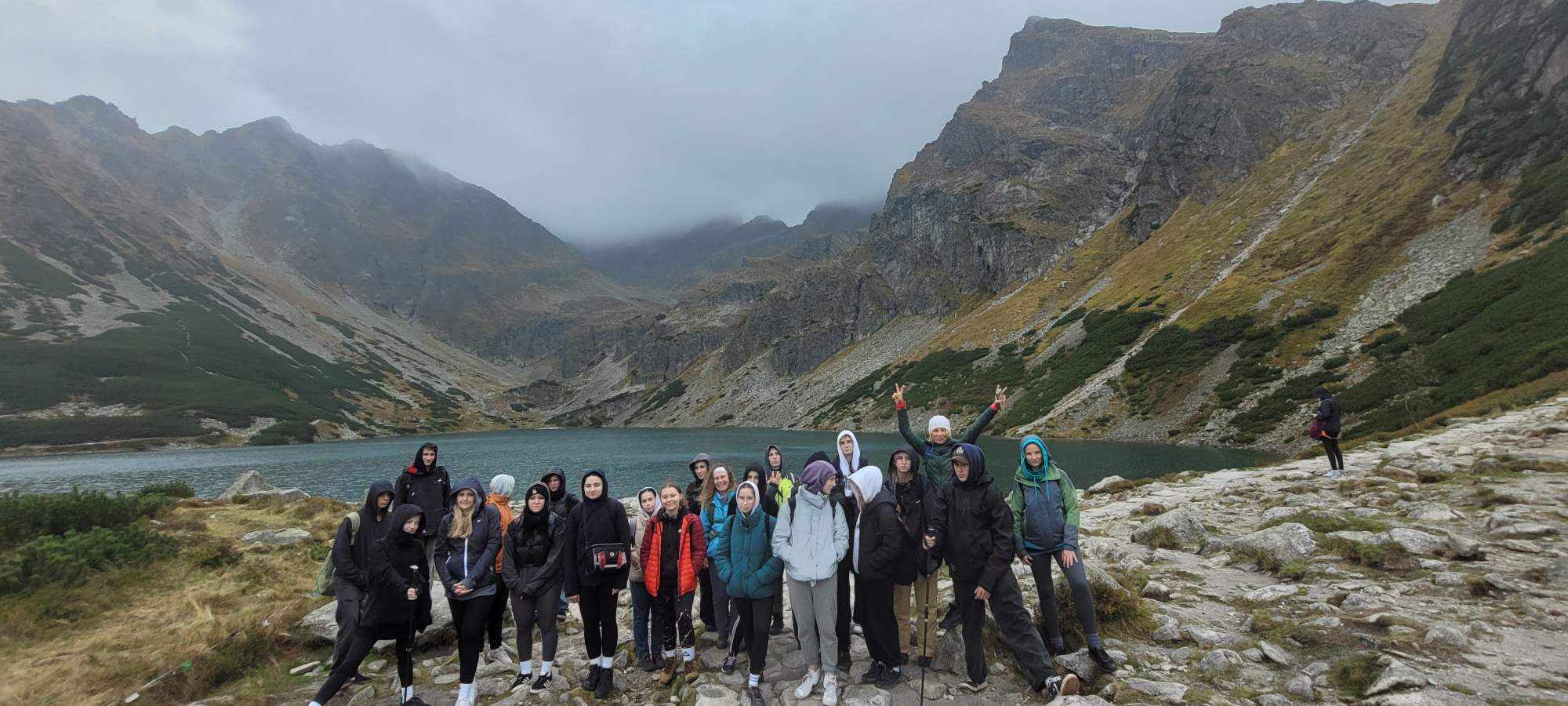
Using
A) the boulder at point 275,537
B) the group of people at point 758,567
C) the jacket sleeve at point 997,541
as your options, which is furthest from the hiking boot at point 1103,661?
the boulder at point 275,537

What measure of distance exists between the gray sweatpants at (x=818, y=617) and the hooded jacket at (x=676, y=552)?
1.60 metres

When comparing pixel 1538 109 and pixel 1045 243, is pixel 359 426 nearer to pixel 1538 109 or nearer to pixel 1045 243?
pixel 1045 243

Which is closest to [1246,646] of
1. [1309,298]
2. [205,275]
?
[1309,298]

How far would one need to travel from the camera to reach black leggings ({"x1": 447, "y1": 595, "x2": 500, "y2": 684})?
22.8ft

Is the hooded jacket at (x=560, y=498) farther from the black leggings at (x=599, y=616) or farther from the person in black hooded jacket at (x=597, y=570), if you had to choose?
the black leggings at (x=599, y=616)

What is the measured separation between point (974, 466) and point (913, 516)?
112cm

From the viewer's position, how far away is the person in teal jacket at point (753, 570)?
702 cm

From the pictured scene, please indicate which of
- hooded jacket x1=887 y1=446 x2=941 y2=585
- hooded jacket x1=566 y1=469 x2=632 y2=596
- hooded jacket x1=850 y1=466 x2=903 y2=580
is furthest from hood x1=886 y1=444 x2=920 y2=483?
hooded jacket x1=566 y1=469 x2=632 y2=596

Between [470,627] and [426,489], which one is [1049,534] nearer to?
[470,627]

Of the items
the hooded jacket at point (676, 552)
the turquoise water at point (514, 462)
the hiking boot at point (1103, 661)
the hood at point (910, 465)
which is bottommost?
the turquoise water at point (514, 462)

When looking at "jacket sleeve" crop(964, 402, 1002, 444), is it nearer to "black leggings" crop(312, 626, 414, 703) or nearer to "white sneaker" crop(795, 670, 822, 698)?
"white sneaker" crop(795, 670, 822, 698)

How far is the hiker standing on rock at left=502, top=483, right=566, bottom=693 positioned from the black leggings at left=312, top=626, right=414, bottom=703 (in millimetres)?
1254

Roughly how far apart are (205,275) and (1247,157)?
306m

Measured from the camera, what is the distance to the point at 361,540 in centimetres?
729
